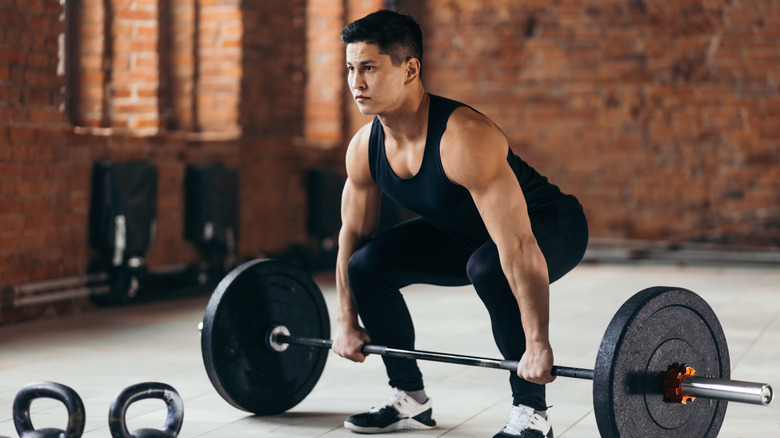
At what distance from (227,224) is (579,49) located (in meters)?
3.34

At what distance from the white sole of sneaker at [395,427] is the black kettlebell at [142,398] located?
538 mm

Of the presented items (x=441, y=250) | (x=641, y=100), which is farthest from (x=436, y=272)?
(x=641, y=100)

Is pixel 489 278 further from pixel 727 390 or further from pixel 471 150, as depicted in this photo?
pixel 727 390

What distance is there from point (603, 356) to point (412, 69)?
842 mm

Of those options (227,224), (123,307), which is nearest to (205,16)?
(227,224)

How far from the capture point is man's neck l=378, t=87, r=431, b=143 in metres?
2.51

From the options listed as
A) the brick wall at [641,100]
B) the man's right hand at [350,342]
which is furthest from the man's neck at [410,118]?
the brick wall at [641,100]

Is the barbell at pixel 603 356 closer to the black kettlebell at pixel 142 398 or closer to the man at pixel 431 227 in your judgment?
the man at pixel 431 227

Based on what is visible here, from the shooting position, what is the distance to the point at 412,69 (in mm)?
2504

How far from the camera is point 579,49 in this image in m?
7.83

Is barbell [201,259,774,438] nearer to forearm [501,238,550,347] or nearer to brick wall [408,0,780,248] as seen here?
forearm [501,238,550,347]

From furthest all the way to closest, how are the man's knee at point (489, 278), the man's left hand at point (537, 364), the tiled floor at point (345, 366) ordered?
the tiled floor at point (345, 366), the man's knee at point (489, 278), the man's left hand at point (537, 364)

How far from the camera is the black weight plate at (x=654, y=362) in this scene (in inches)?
82.0

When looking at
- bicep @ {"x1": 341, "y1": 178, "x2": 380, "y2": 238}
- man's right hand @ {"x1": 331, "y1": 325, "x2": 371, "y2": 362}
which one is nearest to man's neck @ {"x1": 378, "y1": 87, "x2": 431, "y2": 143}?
bicep @ {"x1": 341, "y1": 178, "x2": 380, "y2": 238}
